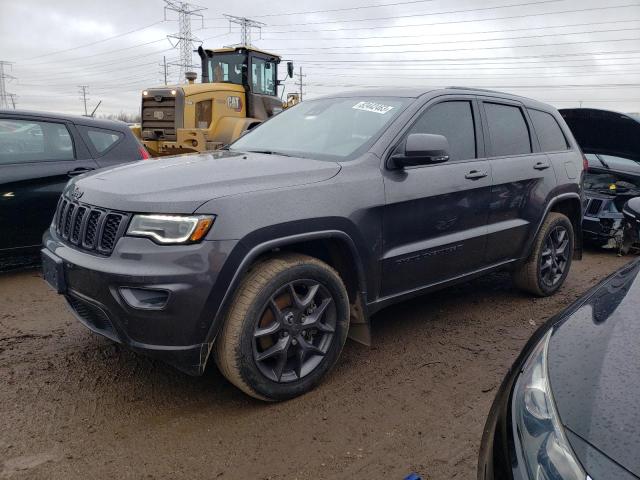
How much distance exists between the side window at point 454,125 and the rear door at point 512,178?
19cm

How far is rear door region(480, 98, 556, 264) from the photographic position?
4.04m

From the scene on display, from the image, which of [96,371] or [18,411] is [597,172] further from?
[18,411]

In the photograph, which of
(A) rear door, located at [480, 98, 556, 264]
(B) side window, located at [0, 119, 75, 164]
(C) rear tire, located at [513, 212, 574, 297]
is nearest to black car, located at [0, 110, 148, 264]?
(B) side window, located at [0, 119, 75, 164]

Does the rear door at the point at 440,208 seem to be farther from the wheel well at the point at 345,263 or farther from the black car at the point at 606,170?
the black car at the point at 606,170

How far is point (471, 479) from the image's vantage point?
7.63 ft

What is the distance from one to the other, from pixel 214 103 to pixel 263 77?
1.54m

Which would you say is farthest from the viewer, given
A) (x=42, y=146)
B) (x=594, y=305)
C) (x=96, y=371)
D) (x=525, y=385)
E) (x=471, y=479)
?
(x=42, y=146)

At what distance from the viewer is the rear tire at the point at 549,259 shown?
15.1 ft

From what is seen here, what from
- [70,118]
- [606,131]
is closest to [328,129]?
[70,118]

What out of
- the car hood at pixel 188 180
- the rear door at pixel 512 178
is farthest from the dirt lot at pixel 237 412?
the car hood at pixel 188 180

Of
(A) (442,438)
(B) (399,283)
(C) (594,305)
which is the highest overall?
(C) (594,305)

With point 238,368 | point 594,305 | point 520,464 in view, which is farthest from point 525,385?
point 238,368

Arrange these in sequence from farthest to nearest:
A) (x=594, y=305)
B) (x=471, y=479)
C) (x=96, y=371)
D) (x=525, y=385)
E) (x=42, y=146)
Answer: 1. (x=42, y=146)
2. (x=96, y=371)
3. (x=471, y=479)
4. (x=594, y=305)
5. (x=525, y=385)

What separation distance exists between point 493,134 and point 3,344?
3.94 metres
